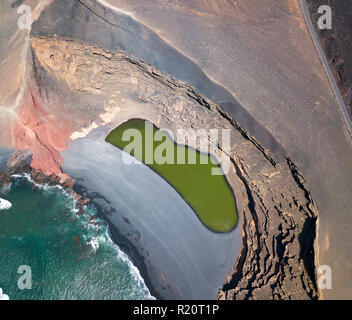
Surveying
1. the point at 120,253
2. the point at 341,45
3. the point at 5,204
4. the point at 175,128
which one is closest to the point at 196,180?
the point at 175,128

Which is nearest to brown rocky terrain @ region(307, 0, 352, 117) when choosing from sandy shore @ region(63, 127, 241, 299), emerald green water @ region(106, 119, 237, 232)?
emerald green water @ region(106, 119, 237, 232)

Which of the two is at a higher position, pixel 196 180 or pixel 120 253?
pixel 196 180

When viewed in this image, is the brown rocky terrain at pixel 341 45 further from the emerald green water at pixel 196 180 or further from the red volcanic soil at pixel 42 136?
the red volcanic soil at pixel 42 136

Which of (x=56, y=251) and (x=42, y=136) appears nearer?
(x=56, y=251)

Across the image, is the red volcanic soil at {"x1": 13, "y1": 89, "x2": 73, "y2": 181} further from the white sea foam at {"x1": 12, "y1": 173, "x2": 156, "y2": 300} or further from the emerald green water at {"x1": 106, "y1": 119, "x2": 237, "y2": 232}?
the emerald green water at {"x1": 106, "y1": 119, "x2": 237, "y2": 232}

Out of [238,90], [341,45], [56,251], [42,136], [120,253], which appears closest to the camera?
[341,45]

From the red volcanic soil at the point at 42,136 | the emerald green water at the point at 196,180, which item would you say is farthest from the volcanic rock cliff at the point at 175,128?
the emerald green water at the point at 196,180

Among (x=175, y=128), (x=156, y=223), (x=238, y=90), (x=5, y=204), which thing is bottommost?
(x=156, y=223)

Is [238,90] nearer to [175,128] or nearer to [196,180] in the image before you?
[175,128]
